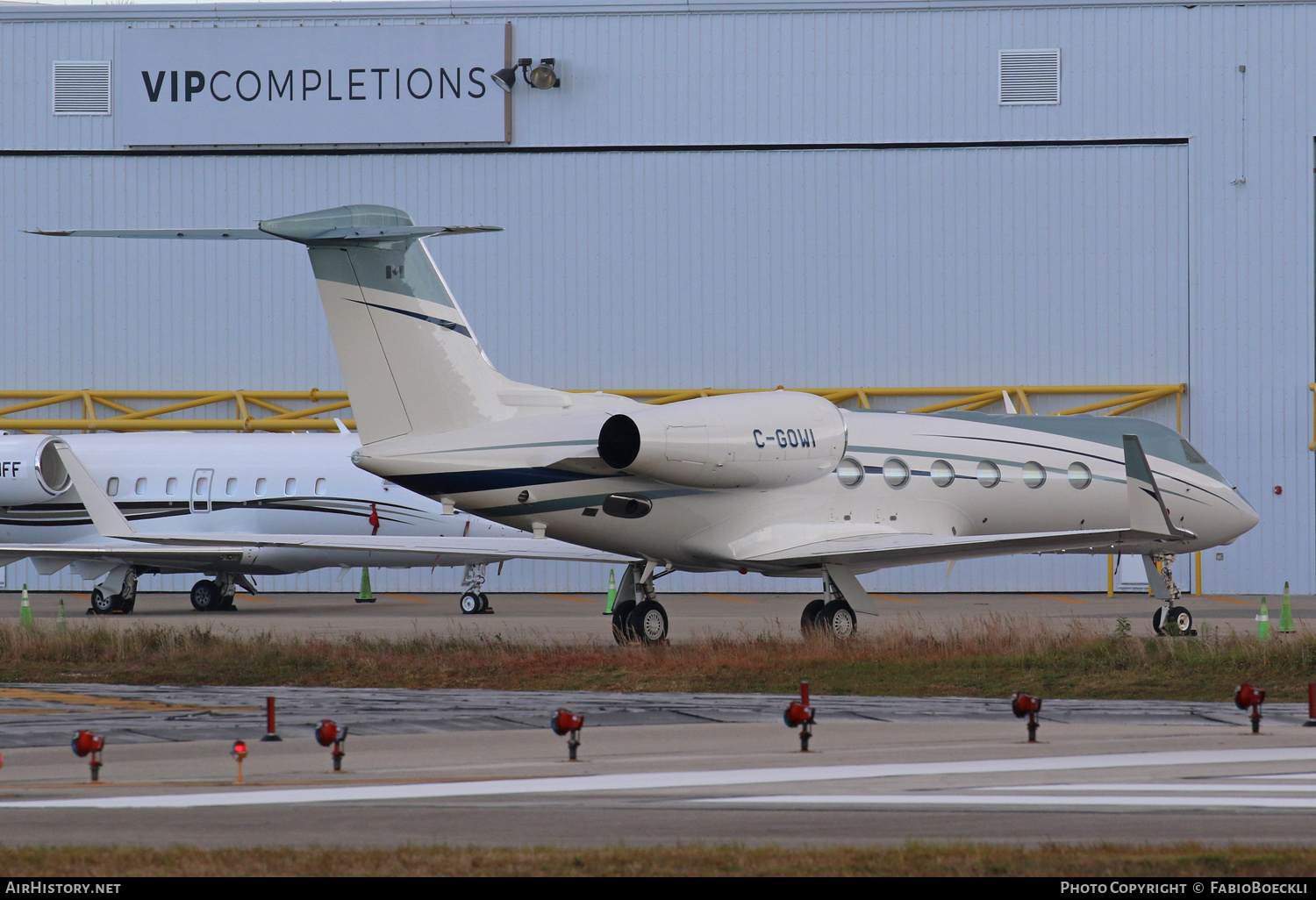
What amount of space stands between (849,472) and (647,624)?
3514mm

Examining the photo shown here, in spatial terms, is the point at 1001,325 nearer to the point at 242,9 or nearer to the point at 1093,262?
the point at 1093,262

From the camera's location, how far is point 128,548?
26859mm

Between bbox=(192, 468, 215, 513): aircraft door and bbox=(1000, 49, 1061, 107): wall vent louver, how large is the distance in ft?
65.1

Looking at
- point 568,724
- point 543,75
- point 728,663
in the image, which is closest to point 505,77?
point 543,75

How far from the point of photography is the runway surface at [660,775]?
27.3 ft

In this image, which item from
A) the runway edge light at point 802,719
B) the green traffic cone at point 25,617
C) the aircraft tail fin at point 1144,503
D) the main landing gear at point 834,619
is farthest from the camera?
the green traffic cone at point 25,617

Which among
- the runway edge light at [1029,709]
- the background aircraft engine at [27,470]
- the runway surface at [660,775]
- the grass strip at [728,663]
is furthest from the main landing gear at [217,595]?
the runway edge light at [1029,709]

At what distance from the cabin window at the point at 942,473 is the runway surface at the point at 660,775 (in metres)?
7.06

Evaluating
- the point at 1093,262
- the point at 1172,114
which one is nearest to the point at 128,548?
the point at 1093,262

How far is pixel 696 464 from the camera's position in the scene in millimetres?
18812

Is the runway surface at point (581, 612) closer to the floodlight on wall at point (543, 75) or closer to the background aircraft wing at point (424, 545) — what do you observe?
the background aircraft wing at point (424, 545)

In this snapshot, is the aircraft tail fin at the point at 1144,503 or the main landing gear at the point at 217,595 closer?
the aircraft tail fin at the point at 1144,503

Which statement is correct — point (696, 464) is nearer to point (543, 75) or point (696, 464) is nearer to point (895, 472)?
point (895, 472)

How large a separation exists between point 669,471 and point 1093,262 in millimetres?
20250
